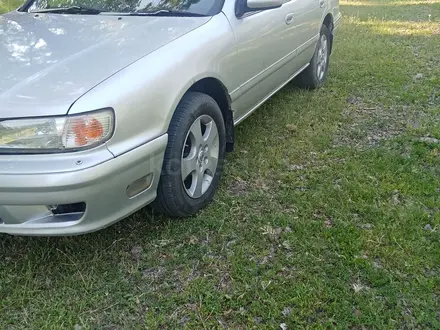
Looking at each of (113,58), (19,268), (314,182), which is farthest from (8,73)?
(314,182)

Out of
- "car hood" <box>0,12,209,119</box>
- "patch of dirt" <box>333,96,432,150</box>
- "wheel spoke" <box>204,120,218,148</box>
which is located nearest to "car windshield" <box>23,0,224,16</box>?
"car hood" <box>0,12,209,119</box>

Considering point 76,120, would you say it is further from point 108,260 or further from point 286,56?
point 286,56

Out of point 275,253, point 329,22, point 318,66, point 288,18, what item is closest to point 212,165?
point 275,253

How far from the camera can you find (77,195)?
2.19m

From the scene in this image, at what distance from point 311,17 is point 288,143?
4.74 ft

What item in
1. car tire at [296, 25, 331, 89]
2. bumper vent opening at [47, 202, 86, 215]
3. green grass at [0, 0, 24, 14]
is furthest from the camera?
green grass at [0, 0, 24, 14]

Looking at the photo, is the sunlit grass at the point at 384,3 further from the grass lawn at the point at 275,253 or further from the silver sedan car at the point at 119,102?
the silver sedan car at the point at 119,102

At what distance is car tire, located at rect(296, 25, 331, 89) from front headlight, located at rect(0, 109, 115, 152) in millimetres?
3458

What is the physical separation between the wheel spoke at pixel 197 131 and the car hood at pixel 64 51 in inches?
20.5

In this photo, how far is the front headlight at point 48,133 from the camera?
7.16ft

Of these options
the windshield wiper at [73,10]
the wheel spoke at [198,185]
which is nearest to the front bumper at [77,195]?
the wheel spoke at [198,185]

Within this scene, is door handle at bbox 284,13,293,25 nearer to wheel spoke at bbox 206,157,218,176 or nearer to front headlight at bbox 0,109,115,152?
wheel spoke at bbox 206,157,218,176

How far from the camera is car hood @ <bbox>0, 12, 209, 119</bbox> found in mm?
2225

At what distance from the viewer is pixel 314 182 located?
3.46 metres
